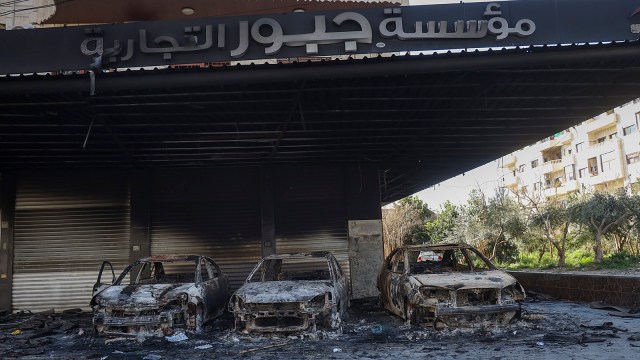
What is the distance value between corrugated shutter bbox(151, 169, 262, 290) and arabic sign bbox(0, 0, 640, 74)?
20.9 ft

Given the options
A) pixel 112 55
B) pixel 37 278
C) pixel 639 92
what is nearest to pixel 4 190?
pixel 37 278

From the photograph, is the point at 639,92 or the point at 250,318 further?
the point at 639,92

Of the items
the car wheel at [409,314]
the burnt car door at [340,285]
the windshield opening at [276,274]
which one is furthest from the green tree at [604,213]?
the windshield opening at [276,274]

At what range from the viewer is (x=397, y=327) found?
866 cm

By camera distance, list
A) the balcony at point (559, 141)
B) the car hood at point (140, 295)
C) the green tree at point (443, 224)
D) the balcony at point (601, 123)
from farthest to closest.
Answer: the balcony at point (559, 141), the balcony at point (601, 123), the green tree at point (443, 224), the car hood at point (140, 295)

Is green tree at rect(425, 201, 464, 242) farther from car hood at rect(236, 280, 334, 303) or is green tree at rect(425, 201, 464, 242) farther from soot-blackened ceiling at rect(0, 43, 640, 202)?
car hood at rect(236, 280, 334, 303)

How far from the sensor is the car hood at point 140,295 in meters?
8.12

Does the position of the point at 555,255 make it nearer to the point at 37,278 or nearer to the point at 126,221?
the point at 126,221

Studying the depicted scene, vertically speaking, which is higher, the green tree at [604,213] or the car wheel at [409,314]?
the green tree at [604,213]

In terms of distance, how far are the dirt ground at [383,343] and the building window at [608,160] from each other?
3930cm

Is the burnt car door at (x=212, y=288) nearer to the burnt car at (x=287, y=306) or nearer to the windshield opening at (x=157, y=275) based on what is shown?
the windshield opening at (x=157, y=275)

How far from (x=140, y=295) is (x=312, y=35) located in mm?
4925

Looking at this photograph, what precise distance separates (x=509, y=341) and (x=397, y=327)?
2038 millimetres

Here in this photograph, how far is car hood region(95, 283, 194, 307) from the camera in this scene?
26.6 ft
